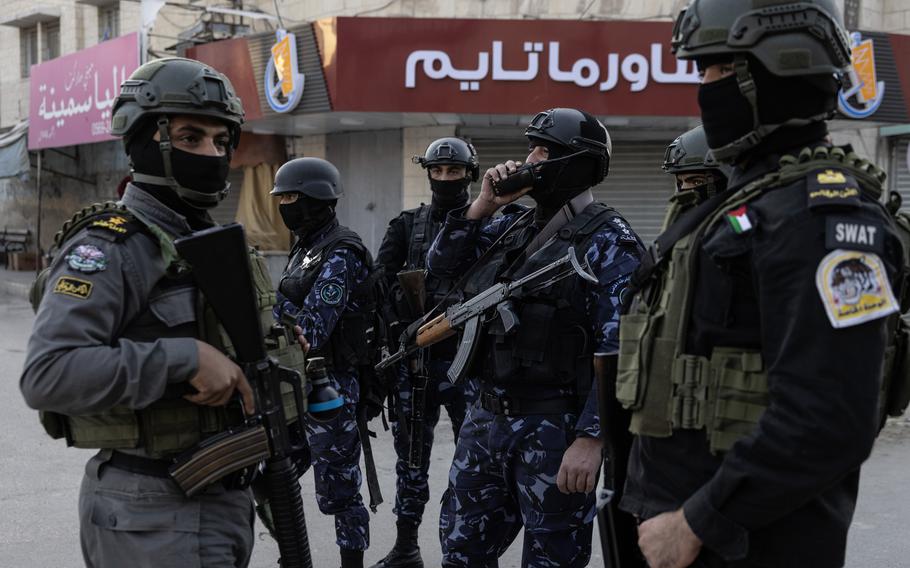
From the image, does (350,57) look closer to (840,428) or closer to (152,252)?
(152,252)

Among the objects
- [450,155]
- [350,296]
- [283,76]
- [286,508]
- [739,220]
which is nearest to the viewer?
[739,220]

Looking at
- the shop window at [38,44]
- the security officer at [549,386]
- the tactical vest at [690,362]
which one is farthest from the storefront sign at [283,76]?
the shop window at [38,44]

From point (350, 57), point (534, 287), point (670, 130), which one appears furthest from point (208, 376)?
point (670, 130)

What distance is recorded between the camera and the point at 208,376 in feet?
6.58

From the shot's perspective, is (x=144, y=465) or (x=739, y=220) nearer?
(x=739, y=220)

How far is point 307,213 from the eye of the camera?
4219 millimetres

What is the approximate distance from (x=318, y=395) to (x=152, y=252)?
777 millimetres

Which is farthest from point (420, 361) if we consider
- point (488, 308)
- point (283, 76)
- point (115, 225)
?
point (283, 76)

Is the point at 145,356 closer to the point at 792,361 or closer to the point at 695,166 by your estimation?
the point at 792,361

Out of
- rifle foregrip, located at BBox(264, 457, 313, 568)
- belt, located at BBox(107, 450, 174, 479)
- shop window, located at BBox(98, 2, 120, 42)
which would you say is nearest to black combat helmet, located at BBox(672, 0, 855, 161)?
rifle foregrip, located at BBox(264, 457, 313, 568)

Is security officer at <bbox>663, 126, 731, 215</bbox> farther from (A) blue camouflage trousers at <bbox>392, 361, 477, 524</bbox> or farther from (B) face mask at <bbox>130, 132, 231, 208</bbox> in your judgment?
(B) face mask at <bbox>130, 132, 231, 208</bbox>

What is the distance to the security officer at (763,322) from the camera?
1483mm

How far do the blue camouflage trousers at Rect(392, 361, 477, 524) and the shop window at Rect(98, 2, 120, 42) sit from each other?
1423 cm

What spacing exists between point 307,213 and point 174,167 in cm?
199
